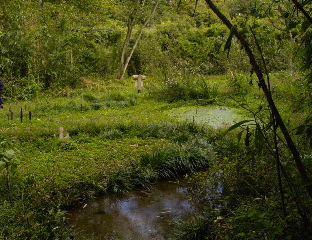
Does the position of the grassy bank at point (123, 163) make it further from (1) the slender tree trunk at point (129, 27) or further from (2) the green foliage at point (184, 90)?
(1) the slender tree trunk at point (129, 27)

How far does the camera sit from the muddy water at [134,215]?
401 cm

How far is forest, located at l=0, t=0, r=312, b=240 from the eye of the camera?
2.61m

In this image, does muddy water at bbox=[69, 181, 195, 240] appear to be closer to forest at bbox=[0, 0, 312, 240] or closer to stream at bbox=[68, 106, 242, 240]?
stream at bbox=[68, 106, 242, 240]

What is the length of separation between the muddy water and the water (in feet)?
12.4

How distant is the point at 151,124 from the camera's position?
26.8 feet

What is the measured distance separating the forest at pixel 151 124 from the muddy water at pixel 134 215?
0.12 m

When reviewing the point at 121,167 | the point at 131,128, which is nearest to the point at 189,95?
the point at 131,128

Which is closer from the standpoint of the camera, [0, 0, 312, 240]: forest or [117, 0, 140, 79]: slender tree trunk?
[0, 0, 312, 240]: forest

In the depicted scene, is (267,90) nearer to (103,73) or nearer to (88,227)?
(88,227)

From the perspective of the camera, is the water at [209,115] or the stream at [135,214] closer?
the stream at [135,214]

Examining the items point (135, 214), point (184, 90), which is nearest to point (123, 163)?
point (135, 214)

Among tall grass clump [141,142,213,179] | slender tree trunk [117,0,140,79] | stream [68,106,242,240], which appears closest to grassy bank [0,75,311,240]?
tall grass clump [141,142,213,179]

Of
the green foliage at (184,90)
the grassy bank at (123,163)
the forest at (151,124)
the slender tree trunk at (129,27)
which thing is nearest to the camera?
the forest at (151,124)

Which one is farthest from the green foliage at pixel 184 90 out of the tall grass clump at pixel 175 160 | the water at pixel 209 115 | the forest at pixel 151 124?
the tall grass clump at pixel 175 160
